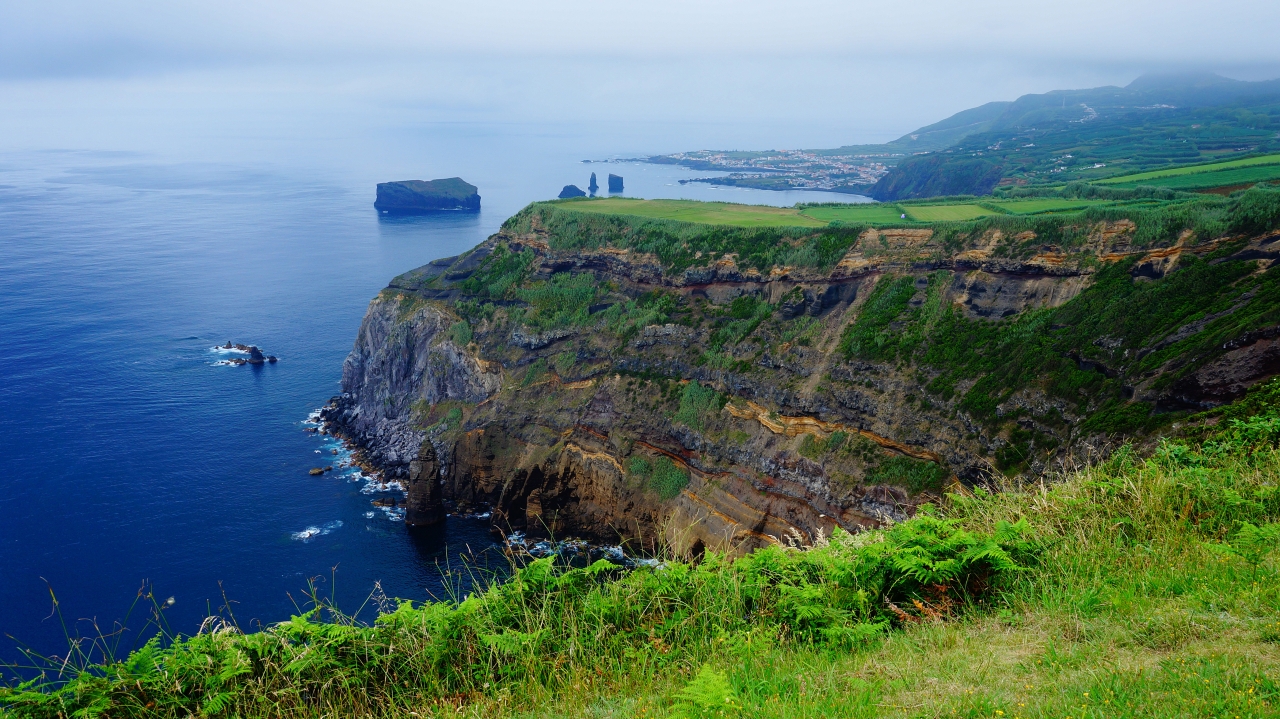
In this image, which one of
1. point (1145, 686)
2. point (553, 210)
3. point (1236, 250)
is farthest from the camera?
point (553, 210)

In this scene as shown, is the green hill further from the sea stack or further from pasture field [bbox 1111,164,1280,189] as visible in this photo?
the sea stack

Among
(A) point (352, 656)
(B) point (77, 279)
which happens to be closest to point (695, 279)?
(A) point (352, 656)

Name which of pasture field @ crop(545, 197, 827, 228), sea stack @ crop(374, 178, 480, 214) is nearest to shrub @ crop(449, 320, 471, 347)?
pasture field @ crop(545, 197, 827, 228)

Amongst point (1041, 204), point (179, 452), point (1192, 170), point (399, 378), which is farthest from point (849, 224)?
point (179, 452)

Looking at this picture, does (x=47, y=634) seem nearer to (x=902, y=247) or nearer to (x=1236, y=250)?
(x=902, y=247)

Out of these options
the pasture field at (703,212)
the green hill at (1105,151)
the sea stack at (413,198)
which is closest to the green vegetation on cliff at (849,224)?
the pasture field at (703,212)

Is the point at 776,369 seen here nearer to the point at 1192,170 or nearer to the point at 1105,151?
the point at 1192,170

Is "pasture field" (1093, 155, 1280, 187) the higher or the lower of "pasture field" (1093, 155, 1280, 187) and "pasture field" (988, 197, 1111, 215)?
the higher
